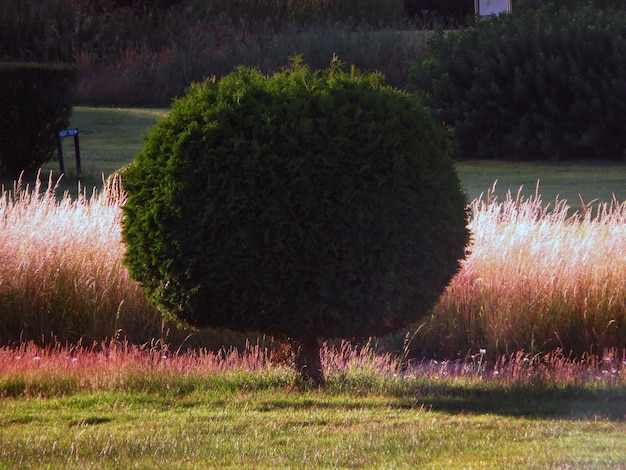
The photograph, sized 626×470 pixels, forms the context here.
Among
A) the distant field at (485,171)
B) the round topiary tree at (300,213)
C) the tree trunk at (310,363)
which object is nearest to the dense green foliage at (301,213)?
the round topiary tree at (300,213)

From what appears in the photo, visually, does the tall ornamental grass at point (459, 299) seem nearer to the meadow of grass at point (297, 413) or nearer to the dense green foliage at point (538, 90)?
the meadow of grass at point (297, 413)

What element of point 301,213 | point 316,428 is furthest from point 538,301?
point 316,428

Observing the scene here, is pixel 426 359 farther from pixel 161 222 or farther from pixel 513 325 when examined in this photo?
pixel 161 222

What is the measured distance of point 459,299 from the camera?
8.28 metres

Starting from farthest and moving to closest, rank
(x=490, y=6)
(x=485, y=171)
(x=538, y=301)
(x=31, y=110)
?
1. (x=490, y=6)
2. (x=485, y=171)
3. (x=31, y=110)
4. (x=538, y=301)

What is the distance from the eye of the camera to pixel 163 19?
103 ft

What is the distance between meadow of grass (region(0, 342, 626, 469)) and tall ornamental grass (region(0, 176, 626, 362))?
55cm

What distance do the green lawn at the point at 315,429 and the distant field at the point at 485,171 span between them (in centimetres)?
802

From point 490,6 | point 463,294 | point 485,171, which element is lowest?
point 485,171

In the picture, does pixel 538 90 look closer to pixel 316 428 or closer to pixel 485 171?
pixel 485 171

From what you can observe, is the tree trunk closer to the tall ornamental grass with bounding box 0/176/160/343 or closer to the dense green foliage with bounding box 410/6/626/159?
the tall ornamental grass with bounding box 0/176/160/343

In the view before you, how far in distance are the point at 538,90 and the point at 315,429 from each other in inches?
554

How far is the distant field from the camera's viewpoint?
14617 millimetres

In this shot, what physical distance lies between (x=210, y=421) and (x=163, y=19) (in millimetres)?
27502
